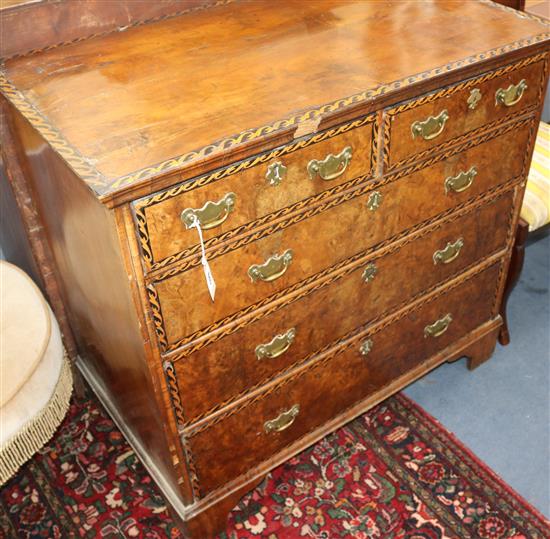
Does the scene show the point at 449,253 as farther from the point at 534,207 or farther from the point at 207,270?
the point at 207,270

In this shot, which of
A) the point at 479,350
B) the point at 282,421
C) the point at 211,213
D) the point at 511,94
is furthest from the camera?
the point at 479,350

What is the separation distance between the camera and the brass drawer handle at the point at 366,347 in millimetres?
2162

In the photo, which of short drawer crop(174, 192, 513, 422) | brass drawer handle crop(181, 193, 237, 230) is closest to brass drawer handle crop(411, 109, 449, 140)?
short drawer crop(174, 192, 513, 422)

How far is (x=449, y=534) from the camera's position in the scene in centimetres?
215

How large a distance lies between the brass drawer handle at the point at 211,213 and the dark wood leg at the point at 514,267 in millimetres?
1242

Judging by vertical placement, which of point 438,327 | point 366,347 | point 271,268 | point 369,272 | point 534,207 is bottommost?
point 438,327

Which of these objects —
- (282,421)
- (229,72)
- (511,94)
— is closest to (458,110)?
(511,94)

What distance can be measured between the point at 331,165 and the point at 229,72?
35cm

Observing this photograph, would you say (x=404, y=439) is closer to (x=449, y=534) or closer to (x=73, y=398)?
(x=449, y=534)

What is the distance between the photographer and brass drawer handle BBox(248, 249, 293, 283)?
5.65ft

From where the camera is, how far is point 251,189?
159 cm

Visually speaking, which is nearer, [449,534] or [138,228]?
[138,228]

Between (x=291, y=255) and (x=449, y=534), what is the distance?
104 cm

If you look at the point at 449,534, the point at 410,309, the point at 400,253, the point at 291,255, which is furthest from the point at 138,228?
the point at 449,534
